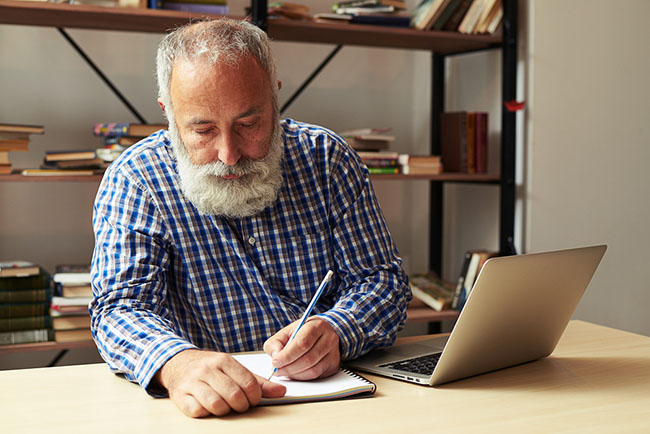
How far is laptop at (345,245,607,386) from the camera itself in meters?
1.06

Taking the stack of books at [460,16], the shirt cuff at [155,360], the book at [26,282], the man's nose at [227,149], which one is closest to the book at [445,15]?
the stack of books at [460,16]

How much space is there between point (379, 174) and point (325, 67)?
640 mm

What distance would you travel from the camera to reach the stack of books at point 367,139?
270 cm

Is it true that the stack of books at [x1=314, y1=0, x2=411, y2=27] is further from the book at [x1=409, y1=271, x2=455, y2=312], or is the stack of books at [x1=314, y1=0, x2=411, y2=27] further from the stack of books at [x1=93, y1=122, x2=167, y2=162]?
the book at [x1=409, y1=271, x2=455, y2=312]

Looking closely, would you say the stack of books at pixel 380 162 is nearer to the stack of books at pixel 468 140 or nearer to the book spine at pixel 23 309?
the stack of books at pixel 468 140

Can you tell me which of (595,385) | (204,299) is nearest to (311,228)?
(204,299)

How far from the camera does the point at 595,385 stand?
3.76 ft

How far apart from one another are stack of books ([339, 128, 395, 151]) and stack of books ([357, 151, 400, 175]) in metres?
0.03

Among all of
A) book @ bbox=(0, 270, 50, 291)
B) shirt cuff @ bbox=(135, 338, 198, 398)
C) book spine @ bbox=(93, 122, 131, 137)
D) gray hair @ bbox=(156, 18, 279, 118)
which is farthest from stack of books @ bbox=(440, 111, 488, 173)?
shirt cuff @ bbox=(135, 338, 198, 398)

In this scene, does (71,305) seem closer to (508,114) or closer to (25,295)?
(25,295)

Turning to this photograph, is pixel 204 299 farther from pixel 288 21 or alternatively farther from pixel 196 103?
pixel 288 21

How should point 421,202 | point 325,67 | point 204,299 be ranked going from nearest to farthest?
point 204,299, point 325,67, point 421,202

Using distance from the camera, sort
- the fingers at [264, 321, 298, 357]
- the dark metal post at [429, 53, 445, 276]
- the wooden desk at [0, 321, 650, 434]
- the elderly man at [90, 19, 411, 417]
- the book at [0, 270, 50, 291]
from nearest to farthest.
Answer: the wooden desk at [0, 321, 650, 434] < the fingers at [264, 321, 298, 357] < the elderly man at [90, 19, 411, 417] < the book at [0, 270, 50, 291] < the dark metal post at [429, 53, 445, 276]

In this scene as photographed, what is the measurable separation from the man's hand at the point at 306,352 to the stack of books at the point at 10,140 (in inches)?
57.4
